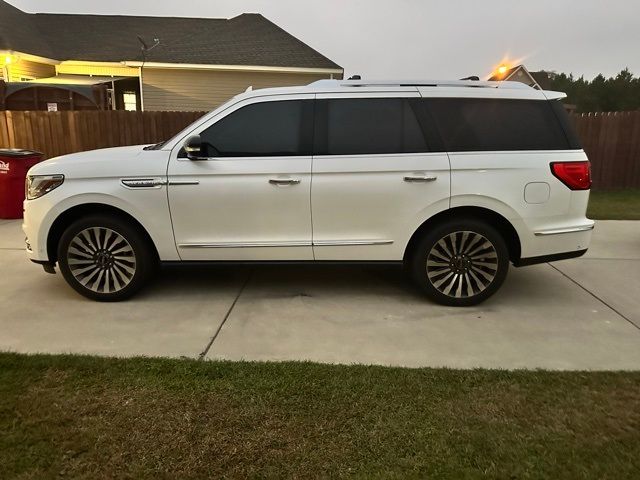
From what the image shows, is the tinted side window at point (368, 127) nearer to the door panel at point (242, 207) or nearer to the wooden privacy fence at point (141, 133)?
the door panel at point (242, 207)

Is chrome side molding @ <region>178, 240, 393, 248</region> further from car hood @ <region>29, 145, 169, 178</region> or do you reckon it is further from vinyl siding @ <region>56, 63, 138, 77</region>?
vinyl siding @ <region>56, 63, 138, 77</region>

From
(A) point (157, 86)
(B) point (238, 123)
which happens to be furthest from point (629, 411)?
(A) point (157, 86)

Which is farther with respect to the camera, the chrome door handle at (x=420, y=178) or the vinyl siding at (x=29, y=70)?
the vinyl siding at (x=29, y=70)

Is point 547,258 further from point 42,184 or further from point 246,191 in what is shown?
point 42,184

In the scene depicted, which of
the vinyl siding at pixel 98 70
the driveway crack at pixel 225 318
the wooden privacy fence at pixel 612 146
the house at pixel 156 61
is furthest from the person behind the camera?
the vinyl siding at pixel 98 70

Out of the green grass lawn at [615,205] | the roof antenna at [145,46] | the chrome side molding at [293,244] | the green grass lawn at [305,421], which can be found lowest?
the green grass lawn at [305,421]

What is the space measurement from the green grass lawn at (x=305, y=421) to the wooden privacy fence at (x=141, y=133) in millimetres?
8740

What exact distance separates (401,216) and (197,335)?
2.04m

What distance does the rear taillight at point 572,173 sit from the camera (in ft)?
15.3

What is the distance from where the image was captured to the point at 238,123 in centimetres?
476

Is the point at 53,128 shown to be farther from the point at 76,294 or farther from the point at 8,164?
the point at 76,294

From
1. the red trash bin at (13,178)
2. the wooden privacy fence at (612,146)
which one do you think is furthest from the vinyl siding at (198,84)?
the red trash bin at (13,178)

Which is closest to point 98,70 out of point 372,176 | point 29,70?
point 29,70

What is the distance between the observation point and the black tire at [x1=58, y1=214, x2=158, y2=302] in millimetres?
4766
